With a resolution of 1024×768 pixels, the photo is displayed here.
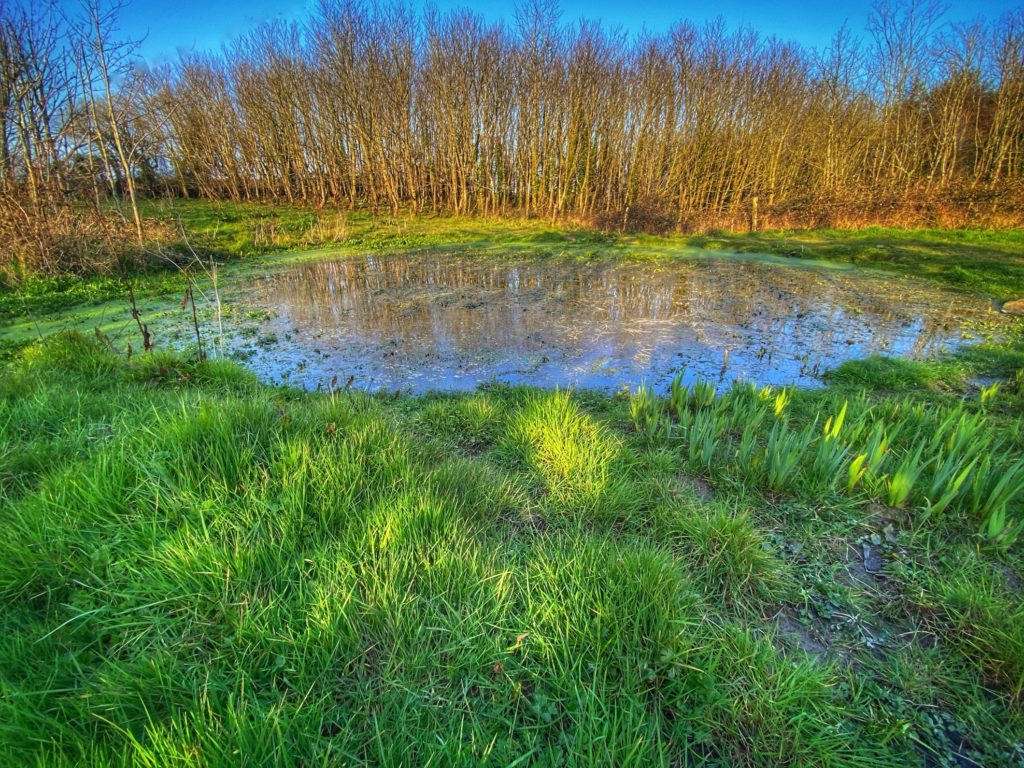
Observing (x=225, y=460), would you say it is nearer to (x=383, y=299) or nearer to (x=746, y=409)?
(x=746, y=409)

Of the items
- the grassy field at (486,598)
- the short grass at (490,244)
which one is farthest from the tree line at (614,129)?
the grassy field at (486,598)

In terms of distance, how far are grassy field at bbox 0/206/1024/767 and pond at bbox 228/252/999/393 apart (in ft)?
8.58

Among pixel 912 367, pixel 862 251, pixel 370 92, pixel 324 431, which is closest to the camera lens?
pixel 324 431

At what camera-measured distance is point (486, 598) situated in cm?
173

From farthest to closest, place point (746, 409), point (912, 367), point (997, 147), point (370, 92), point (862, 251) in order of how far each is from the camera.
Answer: point (370, 92) < point (997, 147) < point (862, 251) < point (912, 367) < point (746, 409)

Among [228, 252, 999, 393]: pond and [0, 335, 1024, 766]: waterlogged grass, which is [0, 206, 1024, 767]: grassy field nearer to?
[0, 335, 1024, 766]: waterlogged grass

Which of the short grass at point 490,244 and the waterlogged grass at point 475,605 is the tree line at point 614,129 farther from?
the waterlogged grass at point 475,605

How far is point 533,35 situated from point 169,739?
27.0 meters

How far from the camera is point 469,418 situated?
392cm

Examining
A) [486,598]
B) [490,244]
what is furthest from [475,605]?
[490,244]

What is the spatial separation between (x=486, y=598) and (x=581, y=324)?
643cm

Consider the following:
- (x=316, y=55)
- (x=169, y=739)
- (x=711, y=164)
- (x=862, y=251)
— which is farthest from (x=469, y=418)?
(x=316, y=55)

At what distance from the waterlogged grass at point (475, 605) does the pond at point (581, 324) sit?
2.73m

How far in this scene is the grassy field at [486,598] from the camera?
1.32 m
